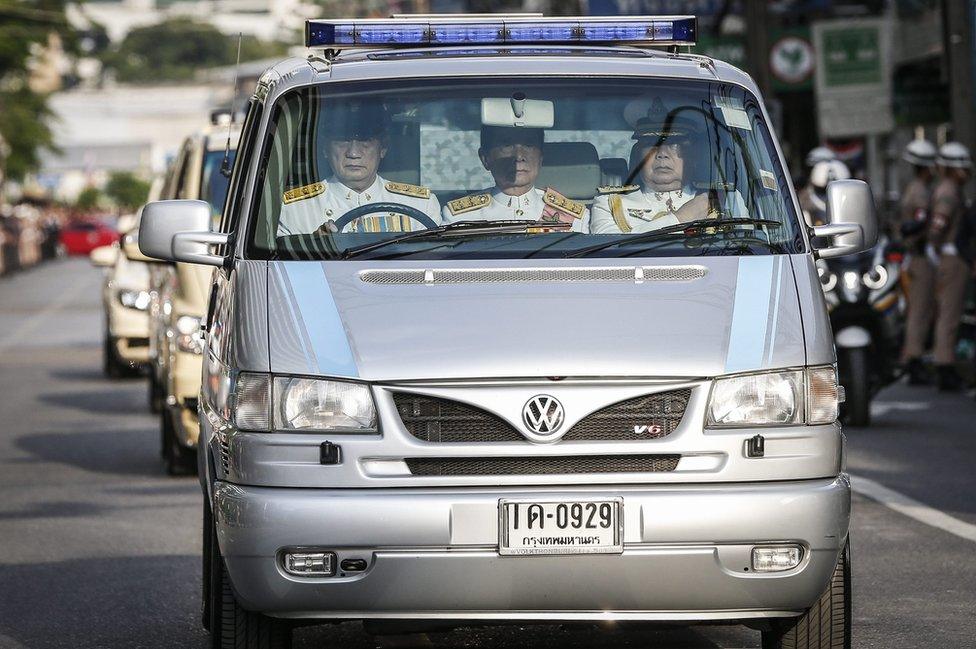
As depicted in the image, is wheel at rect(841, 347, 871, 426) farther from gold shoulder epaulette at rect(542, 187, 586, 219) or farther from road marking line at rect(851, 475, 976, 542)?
gold shoulder epaulette at rect(542, 187, 586, 219)

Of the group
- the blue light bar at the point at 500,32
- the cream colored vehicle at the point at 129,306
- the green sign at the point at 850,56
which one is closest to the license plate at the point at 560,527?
the blue light bar at the point at 500,32

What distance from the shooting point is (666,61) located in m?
6.84

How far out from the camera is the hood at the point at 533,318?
5.64 metres

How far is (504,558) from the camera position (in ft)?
18.1

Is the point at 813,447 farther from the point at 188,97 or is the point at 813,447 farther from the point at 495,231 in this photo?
the point at 188,97

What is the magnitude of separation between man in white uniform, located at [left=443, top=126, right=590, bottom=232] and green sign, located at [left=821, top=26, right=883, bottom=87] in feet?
66.4

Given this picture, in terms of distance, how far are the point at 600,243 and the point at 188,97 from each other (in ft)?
576

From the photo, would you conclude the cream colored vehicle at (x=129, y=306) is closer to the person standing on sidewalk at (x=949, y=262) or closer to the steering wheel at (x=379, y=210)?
the person standing on sidewalk at (x=949, y=262)

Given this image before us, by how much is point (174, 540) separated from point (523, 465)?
4.45 m

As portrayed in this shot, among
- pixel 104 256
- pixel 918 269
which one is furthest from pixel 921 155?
pixel 104 256

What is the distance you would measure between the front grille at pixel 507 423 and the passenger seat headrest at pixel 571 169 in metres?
1.05

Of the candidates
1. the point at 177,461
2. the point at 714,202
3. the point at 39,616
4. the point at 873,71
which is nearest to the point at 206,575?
the point at 39,616

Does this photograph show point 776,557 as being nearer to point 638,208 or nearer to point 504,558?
point 504,558

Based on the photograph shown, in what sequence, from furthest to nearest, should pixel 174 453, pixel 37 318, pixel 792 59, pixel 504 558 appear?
pixel 37 318 < pixel 792 59 < pixel 174 453 < pixel 504 558
